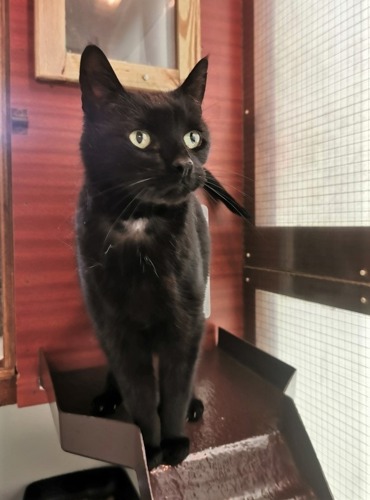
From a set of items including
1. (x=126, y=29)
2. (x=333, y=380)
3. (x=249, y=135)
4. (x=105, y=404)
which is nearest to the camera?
(x=105, y=404)

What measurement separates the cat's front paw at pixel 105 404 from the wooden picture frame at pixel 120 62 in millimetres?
710

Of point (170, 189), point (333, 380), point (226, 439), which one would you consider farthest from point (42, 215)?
point (333, 380)

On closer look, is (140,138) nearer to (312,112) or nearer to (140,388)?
(140,388)

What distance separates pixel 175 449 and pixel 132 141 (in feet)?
1.63

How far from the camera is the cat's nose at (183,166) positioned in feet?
1.89

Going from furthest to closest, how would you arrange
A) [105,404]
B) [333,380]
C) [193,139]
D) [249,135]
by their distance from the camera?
[249,135] → [333,380] → [105,404] → [193,139]

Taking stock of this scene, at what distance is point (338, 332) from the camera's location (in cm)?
91

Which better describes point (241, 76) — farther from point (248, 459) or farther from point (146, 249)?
point (248, 459)

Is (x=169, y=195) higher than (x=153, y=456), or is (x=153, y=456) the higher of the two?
(x=169, y=195)

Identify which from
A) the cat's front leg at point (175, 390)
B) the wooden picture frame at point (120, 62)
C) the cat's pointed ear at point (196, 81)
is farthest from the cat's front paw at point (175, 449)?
the wooden picture frame at point (120, 62)

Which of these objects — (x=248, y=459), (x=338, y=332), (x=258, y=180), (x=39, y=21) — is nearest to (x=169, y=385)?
(x=248, y=459)

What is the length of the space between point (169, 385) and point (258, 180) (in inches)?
26.2

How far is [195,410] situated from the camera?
0.83 meters

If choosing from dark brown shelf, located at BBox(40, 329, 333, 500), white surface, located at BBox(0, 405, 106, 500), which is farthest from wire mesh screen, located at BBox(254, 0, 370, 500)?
white surface, located at BBox(0, 405, 106, 500)
